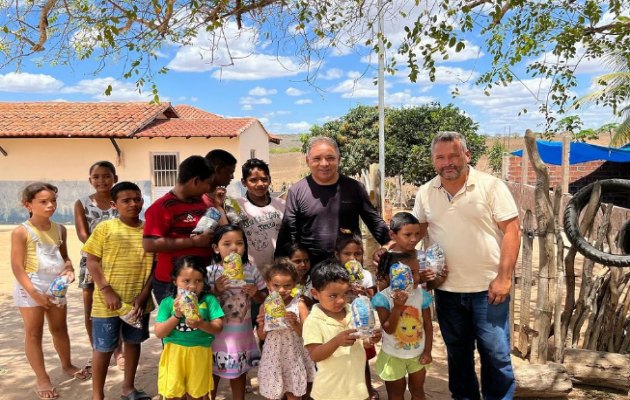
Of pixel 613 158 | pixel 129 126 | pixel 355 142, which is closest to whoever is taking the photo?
pixel 613 158

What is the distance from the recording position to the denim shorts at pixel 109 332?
336 cm

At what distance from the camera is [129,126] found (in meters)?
16.1

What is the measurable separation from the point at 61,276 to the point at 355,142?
55.1 ft

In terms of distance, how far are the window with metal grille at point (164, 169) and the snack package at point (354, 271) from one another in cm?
1444

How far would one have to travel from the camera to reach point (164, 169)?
16594 mm

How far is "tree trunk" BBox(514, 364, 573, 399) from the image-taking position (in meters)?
3.57

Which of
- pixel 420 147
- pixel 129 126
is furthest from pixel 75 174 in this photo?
pixel 420 147

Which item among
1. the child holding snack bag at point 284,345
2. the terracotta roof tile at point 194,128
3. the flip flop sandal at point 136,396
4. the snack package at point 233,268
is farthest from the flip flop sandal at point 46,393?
the terracotta roof tile at point 194,128

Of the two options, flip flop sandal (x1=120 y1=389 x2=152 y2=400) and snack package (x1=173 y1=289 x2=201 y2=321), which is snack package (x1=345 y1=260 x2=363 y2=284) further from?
flip flop sandal (x1=120 y1=389 x2=152 y2=400)

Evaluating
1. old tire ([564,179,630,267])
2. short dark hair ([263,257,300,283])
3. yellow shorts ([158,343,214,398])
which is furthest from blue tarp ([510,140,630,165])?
yellow shorts ([158,343,214,398])

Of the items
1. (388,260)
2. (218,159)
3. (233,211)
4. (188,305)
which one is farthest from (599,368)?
(218,159)

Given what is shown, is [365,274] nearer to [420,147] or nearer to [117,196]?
[117,196]

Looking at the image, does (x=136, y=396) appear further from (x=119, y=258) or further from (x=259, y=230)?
(x=259, y=230)

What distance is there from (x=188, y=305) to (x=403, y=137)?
16.9 meters
